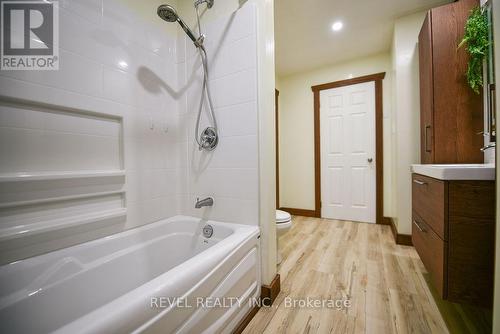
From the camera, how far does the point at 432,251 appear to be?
40.8 inches

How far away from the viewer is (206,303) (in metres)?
0.77

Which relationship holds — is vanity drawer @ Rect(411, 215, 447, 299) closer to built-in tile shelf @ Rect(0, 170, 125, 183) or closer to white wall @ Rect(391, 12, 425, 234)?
white wall @ Rect(391, 12, 425, 234)

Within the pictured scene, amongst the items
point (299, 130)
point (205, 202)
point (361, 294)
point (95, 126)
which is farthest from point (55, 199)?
point (299, 130)

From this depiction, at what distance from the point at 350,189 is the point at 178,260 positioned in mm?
2406

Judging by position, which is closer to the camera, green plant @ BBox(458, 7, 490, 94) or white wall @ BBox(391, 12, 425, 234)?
green plant @ BBox(458, 7, 490, 94)

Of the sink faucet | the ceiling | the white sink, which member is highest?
the ceiling

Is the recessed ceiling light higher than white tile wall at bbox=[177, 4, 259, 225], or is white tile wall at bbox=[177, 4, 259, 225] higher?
the recessed ceiling light

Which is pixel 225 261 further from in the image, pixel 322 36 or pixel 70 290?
pixel 322 36

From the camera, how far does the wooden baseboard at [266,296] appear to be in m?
1.05

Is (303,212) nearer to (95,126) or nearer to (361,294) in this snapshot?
(361,294)

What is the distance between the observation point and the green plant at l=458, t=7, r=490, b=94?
125 centimetres

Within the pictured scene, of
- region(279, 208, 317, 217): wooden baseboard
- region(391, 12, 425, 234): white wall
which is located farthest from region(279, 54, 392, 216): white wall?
region(391, 12, 425, 234): white wall

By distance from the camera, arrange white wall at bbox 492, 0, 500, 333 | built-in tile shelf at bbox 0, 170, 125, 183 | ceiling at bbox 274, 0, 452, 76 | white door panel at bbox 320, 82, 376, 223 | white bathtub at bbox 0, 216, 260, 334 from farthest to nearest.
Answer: white door panel at bbox 320, 82, 376, 223, ceiling at bbox 274, 0, 452, 76, built-in tile shelf at bbox 0, 170, 125, 183, white wall at bbox 492, 0, 500, 333, white bathtub at bbox 0, 216, 260, 334

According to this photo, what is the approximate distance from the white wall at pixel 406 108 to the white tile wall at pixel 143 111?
168 cm
